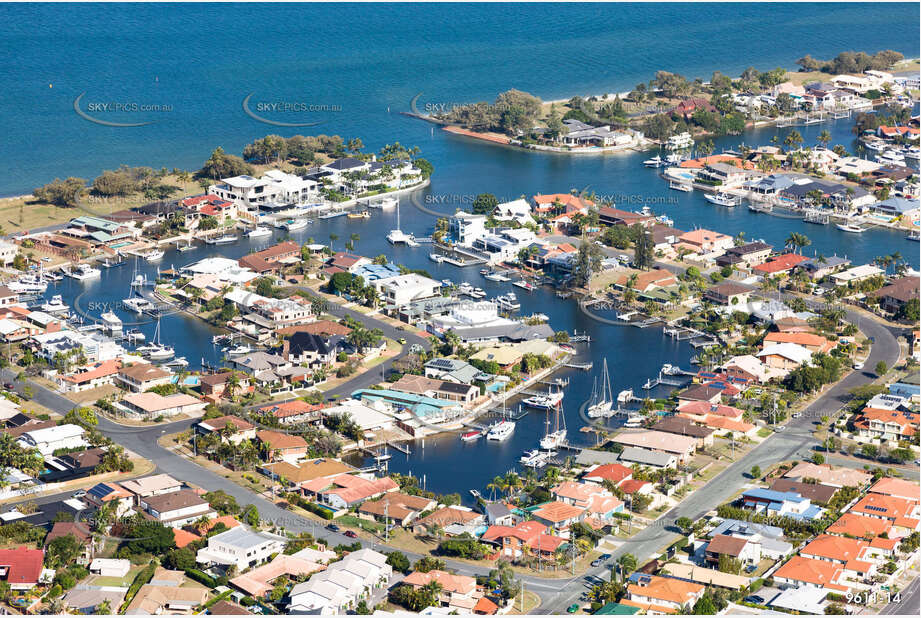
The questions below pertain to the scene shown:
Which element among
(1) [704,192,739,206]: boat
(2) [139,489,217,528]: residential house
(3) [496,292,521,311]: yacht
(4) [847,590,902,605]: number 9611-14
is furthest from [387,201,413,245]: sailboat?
(4) [847,590,902,605]: number 9611-14

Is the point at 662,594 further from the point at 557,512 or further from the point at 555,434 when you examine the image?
the point at 555,434

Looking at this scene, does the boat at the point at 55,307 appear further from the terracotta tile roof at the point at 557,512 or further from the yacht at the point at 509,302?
the terracotta tile roof at the point at 557,512

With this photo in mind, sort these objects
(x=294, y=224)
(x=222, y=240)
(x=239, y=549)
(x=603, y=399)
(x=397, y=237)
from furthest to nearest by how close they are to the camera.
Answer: (x=294, y=224) < (x=222, y=240) < (x=397, y=237) < (x=603, y=399) < (x=239, y=549)

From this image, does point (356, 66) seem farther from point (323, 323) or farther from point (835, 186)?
point (323, 323)

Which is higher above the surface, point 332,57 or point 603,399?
point 332,57

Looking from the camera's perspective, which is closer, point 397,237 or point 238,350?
point 238,350

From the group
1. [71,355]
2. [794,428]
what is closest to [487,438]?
[794,428]

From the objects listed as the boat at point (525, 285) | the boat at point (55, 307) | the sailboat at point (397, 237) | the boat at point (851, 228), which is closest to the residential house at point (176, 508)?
the boat at point (55, 307)

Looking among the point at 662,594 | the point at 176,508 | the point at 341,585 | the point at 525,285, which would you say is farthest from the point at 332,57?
the point at 662,594
